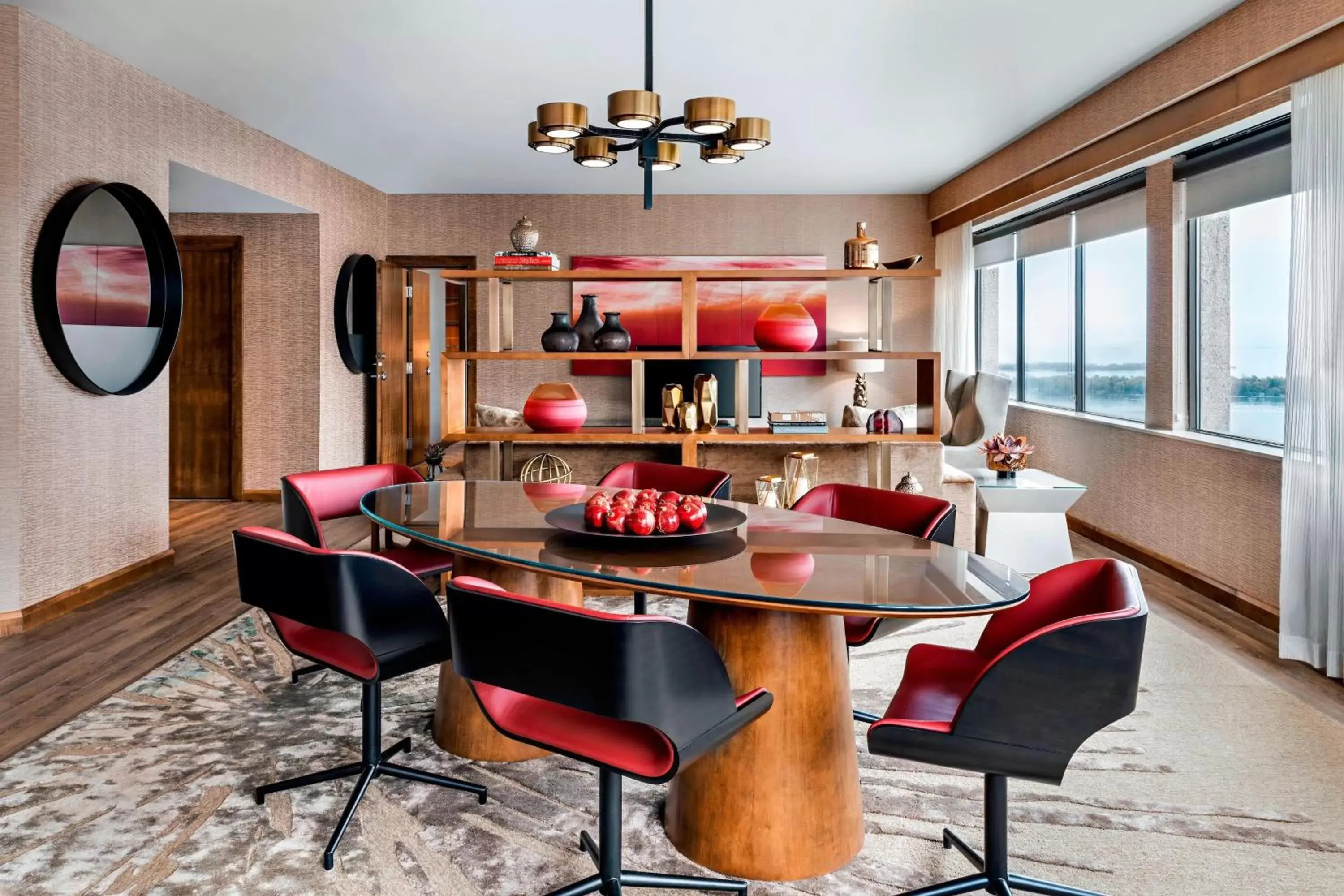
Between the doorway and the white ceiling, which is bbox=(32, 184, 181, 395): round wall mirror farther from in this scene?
the doorway

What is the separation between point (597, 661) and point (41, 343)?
3.71 metres

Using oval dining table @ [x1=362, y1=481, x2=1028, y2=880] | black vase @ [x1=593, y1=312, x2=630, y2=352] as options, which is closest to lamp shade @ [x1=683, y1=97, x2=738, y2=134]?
black vase @ [x1=593, y1=312, x2=630, y2=352]

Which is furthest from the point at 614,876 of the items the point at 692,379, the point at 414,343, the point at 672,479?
the point at 414,343

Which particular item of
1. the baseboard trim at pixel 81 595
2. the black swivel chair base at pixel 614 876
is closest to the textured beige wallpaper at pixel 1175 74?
the black swivel chair base at pixel 614 876

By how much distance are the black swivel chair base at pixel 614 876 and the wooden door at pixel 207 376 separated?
6.11 meters

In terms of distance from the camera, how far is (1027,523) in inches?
191

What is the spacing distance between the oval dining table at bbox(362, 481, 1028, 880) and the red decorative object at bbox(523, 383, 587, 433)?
1.96 metres

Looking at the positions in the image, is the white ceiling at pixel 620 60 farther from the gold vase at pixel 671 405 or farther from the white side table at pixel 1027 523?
the white side table at pixel 1027 523

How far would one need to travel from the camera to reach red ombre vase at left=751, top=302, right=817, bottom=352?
13.6 ft

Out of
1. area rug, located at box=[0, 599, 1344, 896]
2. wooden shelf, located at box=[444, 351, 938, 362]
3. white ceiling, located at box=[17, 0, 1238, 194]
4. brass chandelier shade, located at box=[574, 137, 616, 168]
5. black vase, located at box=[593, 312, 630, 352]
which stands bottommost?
area rug, located at box=[0, 599, 1344, 896]

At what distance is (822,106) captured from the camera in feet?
17.7

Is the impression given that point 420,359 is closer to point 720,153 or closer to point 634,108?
point 720,153

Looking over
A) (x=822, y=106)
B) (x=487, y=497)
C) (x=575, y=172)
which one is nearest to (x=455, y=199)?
(x=575, y=172)

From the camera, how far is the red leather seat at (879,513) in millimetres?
2525
